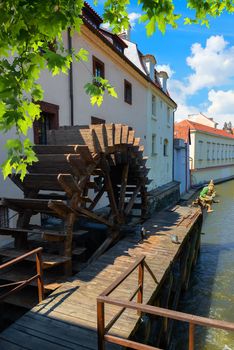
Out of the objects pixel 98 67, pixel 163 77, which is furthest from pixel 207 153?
pixel 98 67

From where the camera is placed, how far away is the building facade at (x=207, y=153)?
1110 inches

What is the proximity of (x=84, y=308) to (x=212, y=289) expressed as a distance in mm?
5661

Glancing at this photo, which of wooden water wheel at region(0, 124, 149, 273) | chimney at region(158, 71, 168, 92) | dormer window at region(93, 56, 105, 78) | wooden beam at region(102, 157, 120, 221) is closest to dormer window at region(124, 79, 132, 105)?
dormer window at region(93, 56, 105, 78)

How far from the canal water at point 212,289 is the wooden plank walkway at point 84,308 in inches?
74.2

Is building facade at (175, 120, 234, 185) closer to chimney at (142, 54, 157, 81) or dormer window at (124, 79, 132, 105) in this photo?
chimney at (142, 54, 157, 81)

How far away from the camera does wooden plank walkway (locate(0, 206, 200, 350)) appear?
11.6ft

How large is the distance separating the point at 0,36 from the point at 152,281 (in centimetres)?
435

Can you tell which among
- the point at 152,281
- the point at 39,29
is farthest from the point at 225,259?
the point at 39,29

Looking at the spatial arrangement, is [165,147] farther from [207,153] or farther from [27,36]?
[27,36]

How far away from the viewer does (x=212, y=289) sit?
8.63 meters

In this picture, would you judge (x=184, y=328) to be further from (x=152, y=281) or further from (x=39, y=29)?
(x=39, y=29)

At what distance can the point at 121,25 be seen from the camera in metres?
2.89

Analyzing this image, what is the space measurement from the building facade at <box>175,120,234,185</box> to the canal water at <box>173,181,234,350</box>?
13426 millimetres

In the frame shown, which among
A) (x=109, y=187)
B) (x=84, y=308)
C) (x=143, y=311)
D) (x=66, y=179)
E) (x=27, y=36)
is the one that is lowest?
→ (x=84, y=308)
